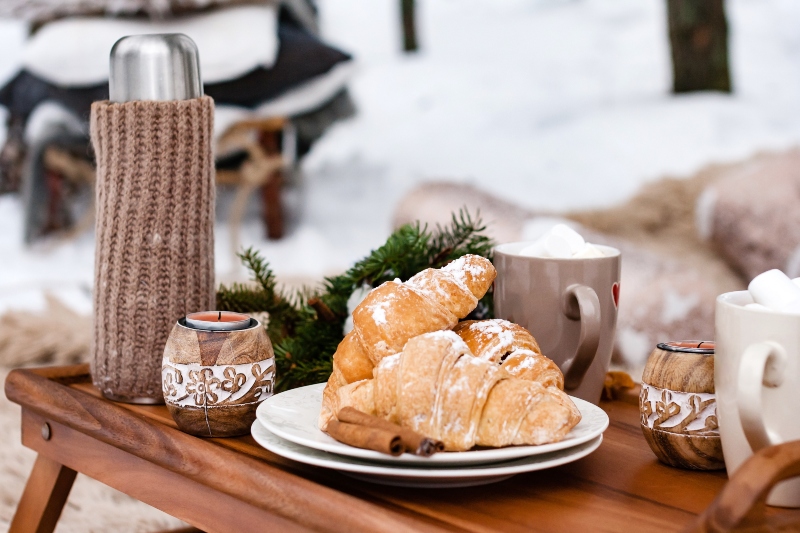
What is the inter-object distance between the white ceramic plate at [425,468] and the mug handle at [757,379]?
0.10 metres

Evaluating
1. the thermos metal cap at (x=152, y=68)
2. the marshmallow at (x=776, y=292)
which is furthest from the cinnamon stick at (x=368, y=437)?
the thermos metal cap at (x=152, y=68)

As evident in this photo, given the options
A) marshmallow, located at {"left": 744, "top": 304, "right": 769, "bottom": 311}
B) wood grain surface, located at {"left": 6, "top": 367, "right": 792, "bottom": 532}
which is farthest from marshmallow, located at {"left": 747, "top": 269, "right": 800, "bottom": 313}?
wood grain surface, located at {"left": 6, "top": 367, "right": 792, "bottom": 532}

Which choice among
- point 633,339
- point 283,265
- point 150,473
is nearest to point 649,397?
point 150,473

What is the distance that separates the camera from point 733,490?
1.44 ft

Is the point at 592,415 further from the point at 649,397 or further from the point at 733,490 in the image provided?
the point at 733,490

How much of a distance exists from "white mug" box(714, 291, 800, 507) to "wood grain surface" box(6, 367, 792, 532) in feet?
0.18

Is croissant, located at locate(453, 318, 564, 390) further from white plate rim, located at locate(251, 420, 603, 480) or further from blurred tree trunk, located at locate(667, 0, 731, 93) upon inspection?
blurred tree trunk, located at locate(667, 0, 731, 93)

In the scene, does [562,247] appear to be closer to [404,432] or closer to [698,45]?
[404,432]

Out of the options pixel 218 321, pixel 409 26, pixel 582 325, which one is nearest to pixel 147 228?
pixel 218 321

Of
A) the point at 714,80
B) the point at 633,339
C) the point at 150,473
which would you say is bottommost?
the point at 633,339

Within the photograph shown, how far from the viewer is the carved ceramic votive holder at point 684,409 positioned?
56cm

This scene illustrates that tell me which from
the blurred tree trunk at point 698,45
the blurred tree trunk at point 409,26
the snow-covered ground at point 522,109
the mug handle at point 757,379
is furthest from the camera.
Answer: the blurred tree trunk at point 409,26

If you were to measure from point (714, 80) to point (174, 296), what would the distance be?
2.92m

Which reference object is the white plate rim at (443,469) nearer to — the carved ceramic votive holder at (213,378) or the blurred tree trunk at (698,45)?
the carved ceramic votive holder at (213,378)
